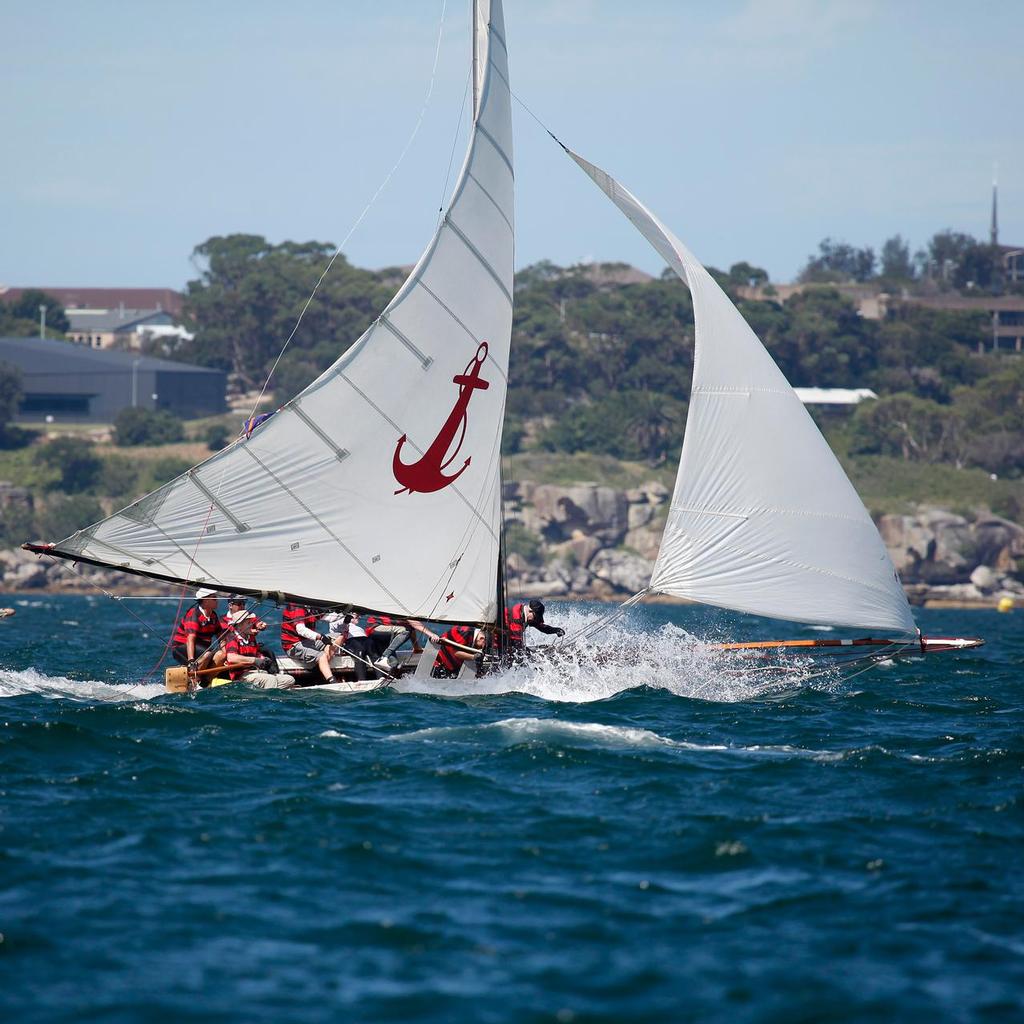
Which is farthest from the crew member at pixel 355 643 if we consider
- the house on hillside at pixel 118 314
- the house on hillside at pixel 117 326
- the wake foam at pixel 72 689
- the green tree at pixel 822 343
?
the house on hillside at pixel 117 326

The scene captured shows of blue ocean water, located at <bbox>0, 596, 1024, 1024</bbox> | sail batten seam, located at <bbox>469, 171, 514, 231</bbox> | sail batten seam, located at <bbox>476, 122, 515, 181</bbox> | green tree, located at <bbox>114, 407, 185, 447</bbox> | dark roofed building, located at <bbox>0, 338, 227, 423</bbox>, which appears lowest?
blue ocean water, located at <bbox>0, 596, 1024, 1024</bbox>

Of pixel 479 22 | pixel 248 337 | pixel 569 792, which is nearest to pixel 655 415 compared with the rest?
pixel 248 337

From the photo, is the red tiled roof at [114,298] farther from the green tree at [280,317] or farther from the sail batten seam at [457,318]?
the sail batten seam at [457,318]

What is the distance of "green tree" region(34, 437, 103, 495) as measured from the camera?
87.1 meters

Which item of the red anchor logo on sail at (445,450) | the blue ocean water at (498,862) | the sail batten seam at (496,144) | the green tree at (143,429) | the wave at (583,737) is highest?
the green tree at (143,429)

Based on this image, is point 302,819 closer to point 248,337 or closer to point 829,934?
point 829,934

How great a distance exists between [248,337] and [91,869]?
3796 inches

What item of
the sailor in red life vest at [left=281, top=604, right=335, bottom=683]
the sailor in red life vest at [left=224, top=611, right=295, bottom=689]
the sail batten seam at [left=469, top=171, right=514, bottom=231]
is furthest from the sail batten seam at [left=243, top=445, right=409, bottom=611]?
the sail batten seam at [left=469, top=171, right=514, bottom=231]

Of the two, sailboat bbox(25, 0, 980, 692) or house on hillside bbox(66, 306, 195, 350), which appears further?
house on hillside bbox(66, 306, 195, 350)

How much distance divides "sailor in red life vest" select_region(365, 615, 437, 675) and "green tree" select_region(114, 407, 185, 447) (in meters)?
74.0

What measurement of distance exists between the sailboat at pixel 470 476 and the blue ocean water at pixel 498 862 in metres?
1.56

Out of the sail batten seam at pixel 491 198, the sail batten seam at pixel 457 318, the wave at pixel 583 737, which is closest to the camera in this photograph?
the wave at pixel 583 737

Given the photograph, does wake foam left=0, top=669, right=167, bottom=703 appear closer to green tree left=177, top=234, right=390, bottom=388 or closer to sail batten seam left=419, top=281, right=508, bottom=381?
sail batten seam left=419, top=281, right=508, bottom=381

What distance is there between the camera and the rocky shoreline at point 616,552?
254ft
